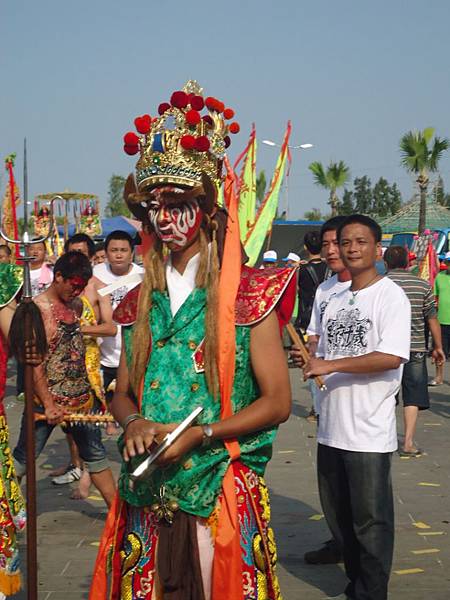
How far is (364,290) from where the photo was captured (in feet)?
15.8

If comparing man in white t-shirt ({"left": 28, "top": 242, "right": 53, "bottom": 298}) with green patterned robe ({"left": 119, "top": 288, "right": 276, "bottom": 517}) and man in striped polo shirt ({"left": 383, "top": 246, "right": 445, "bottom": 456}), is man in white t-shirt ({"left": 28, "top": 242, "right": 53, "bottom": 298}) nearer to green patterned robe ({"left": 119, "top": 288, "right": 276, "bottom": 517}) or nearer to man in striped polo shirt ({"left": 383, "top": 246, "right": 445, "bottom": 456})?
man in striped polo shirt ({"left": 383, "top": 246, "right": 445, "bottom": 456})

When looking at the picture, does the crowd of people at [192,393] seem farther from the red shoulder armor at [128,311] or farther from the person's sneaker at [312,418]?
the person's sneaker at [312,418]

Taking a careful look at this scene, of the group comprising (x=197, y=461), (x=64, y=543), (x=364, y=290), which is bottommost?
(x=64, y=543)

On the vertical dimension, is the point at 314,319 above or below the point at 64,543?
above

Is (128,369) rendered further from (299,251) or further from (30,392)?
(299,251)

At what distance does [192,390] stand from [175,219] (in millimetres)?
603

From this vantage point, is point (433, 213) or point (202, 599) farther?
point (433, 213)

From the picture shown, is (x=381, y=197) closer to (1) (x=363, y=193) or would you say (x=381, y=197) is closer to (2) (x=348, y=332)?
(1) (x=363, y=193)

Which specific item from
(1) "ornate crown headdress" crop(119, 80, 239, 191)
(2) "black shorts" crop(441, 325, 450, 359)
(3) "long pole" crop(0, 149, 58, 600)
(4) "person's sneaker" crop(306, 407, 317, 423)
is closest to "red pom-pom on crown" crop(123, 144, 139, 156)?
(1) "ornate crown headdress" crop(119, 80, 239, 191)

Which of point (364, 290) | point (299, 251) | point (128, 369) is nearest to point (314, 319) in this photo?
point (364, 290)

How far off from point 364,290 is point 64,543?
8.82ft

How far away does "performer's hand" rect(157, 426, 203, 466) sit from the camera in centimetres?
302

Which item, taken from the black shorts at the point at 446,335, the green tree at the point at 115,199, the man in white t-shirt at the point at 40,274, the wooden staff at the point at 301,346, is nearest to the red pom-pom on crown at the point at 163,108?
the wooden staff at the point at 301,346

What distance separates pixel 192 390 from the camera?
3223 millimetres
